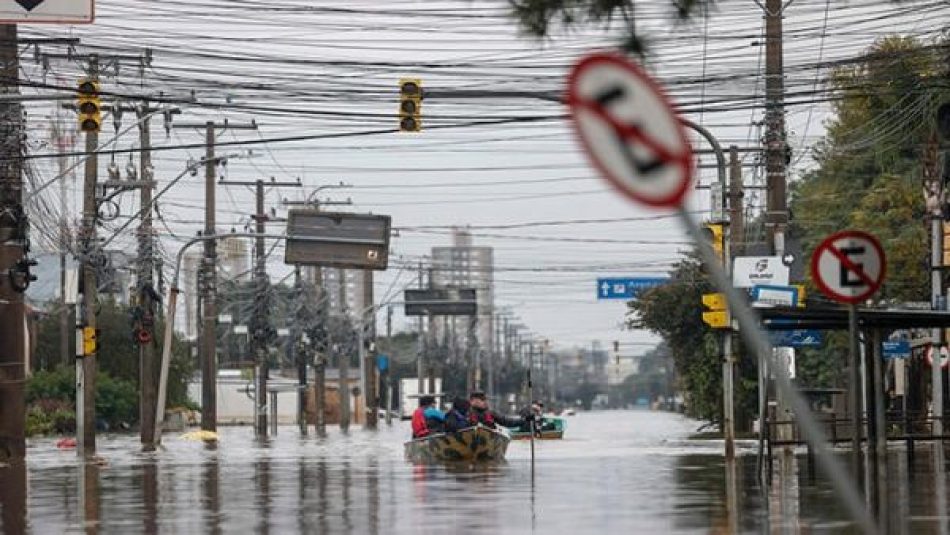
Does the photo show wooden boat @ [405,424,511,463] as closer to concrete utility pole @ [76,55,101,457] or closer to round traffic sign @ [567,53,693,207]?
concrete utility pole @ [76,55,101,457]

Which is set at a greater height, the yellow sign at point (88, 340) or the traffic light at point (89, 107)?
the traffic light at point (89, 107)

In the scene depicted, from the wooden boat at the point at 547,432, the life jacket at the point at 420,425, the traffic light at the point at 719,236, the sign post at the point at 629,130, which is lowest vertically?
the wooden boat at the point at 547,432

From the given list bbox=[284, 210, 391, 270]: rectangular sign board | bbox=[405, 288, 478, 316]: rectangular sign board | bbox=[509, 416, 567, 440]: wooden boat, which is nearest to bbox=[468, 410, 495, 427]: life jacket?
bbox=[509, 416, 567, 440]: wooden boat

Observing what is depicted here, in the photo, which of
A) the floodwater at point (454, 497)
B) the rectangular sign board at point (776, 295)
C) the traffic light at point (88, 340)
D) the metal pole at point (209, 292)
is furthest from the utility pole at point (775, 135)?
the metal pole at point (209, 292)

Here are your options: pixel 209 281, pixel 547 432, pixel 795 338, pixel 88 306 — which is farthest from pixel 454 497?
pixel 209 281

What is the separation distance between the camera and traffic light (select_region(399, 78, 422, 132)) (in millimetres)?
32062

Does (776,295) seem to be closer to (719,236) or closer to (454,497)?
(719,236)

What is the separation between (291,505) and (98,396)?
68.5 meters

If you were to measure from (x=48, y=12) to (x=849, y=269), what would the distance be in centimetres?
1554

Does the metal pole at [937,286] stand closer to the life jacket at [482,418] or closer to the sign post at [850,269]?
the life jacket at [482,418]

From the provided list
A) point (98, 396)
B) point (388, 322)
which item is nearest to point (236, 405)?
point (388, 322)

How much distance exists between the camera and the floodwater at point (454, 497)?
855 inches

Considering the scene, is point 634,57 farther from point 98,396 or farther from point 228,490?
point 98,396

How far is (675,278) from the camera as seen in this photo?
72.1m
